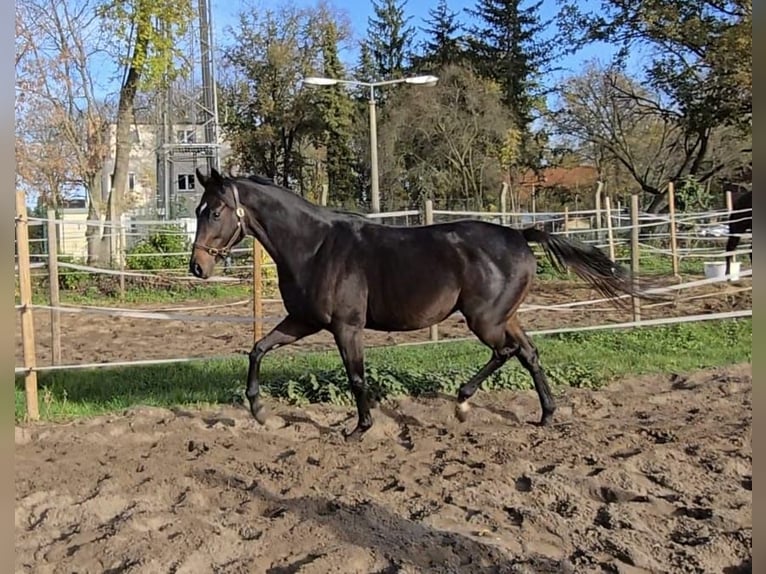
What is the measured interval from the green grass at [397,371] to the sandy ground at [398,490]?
0.33m

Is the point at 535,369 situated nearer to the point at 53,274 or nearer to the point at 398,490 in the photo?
the point at 398,490

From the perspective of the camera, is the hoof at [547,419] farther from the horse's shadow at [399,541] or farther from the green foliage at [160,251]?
the green foliage at [160,251]

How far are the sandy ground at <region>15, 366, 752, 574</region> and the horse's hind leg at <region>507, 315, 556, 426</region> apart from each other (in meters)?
0.13

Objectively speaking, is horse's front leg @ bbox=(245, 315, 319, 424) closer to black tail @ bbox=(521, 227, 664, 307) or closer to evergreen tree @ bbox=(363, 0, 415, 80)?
black tail @ bbox=(521, 227, 664, 307)

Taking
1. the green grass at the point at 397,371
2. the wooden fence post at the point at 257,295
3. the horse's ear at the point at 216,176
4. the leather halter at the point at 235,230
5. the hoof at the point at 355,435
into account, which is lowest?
the hoof at the point at 355,435

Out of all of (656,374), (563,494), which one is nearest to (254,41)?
(656,374)

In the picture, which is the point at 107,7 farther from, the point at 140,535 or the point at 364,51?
the point at 364,51

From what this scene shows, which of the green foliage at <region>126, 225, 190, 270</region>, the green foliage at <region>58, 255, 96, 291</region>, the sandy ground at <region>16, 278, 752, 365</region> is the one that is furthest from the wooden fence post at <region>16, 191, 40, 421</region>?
the green foliage at <region>126, 225, 190, 270</region>

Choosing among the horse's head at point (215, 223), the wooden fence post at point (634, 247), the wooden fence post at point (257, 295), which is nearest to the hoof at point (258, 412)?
the horse's head at point (215, 223)

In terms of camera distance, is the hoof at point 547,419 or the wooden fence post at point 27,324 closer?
the hoof at point 547,419

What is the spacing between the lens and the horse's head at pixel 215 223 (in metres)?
4.15

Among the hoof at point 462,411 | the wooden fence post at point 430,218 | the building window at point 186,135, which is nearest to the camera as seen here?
the hoof at point 462,411

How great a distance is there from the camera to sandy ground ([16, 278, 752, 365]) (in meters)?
7.49

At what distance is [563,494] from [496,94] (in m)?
25.4
